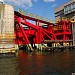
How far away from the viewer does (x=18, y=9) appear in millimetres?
74125

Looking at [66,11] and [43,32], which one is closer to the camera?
[43,32]

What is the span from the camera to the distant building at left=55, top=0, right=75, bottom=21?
107219mm

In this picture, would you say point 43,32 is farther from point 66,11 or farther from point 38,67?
point 38,67

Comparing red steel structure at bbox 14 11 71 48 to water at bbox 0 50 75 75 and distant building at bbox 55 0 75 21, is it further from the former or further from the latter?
water at bbox 0 50 75 75

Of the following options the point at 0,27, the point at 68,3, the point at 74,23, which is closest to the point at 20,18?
the point at 0,27

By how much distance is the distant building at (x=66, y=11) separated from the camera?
107219mm

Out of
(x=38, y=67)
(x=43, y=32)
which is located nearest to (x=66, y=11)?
(x=43, y=32)

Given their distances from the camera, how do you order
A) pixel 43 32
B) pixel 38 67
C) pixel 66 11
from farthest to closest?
pixel 66 11 → pixel 43 32 → pixel 38 67

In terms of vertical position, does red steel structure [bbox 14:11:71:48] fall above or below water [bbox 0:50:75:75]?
above

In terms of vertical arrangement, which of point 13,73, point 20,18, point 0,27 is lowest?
point 13,73

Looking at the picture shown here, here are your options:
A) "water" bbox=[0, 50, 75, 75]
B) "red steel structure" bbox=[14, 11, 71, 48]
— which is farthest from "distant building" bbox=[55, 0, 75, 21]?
"water" bbox=[0, 50, 75, 75]

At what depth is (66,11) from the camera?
112812 mm

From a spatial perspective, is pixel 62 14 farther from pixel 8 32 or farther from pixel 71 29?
pixel 8 32

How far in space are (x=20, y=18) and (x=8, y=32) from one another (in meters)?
23.0
